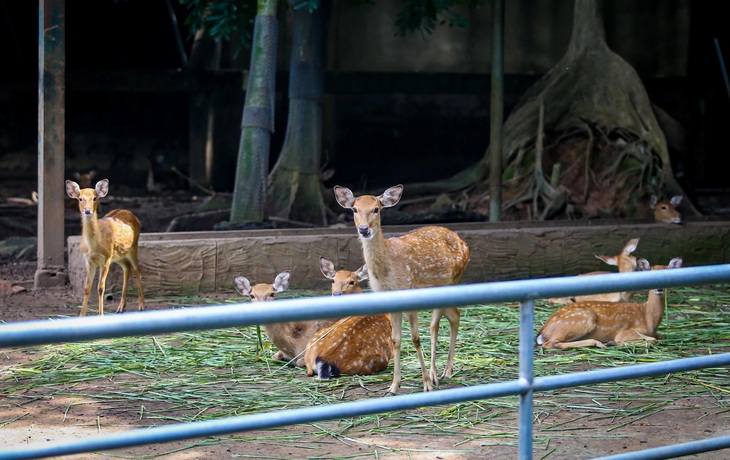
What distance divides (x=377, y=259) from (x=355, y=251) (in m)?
3.64

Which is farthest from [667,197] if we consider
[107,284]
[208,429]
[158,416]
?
[208,429]

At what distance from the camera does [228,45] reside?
16109 mm

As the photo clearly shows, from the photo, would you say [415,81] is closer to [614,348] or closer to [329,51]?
[329,51]

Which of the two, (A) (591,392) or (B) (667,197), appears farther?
(B) (667,197)

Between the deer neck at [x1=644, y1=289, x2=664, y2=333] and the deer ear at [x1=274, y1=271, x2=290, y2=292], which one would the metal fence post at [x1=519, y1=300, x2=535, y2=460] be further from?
the deer neck at [x1=644, y1=289, x2=664, y2=333]

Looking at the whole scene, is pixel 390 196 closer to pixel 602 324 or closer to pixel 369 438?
pixel 369 438

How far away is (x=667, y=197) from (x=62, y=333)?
465 inches

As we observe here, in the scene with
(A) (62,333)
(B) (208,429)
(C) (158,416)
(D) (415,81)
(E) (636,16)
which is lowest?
(C) (158,416)

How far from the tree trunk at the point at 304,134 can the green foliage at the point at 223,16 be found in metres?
0.65

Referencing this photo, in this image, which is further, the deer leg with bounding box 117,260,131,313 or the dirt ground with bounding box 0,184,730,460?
the deer leg with bounding box 117,260,131,313

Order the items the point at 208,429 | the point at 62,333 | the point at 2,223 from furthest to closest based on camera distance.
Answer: the point at 2,223 < the point at 208,429 < the point at 62,333

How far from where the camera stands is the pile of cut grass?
541 cm

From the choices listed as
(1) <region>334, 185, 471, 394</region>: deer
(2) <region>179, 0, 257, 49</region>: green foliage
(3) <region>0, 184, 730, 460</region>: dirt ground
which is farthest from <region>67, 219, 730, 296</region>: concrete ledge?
(3) <region>0, 184, 730, 460</region>: dirt ground

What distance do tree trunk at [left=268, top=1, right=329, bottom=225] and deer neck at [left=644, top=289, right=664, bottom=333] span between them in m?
5.53
